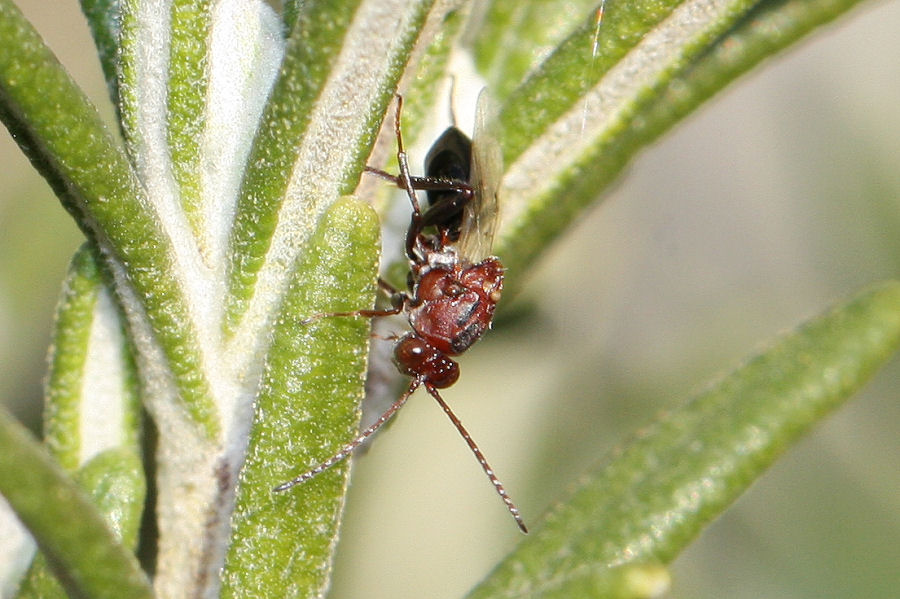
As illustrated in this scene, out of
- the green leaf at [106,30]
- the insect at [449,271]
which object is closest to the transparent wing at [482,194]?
the insect at [449,271]

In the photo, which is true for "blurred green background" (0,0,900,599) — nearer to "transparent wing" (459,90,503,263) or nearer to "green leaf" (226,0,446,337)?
"transparent wing" (459,90,503,263)

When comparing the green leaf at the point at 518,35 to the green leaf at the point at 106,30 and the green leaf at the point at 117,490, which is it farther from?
the green leaf at the point at 117,490

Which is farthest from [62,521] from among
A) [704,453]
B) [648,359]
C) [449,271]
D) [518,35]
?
[648,359]

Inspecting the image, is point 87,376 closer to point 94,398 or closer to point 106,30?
point 94,398

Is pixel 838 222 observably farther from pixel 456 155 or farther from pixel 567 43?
pixel 567 43

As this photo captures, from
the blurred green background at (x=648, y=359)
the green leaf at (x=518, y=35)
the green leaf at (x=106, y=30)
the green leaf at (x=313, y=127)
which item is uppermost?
the green leaf at (x=106, y=30)
